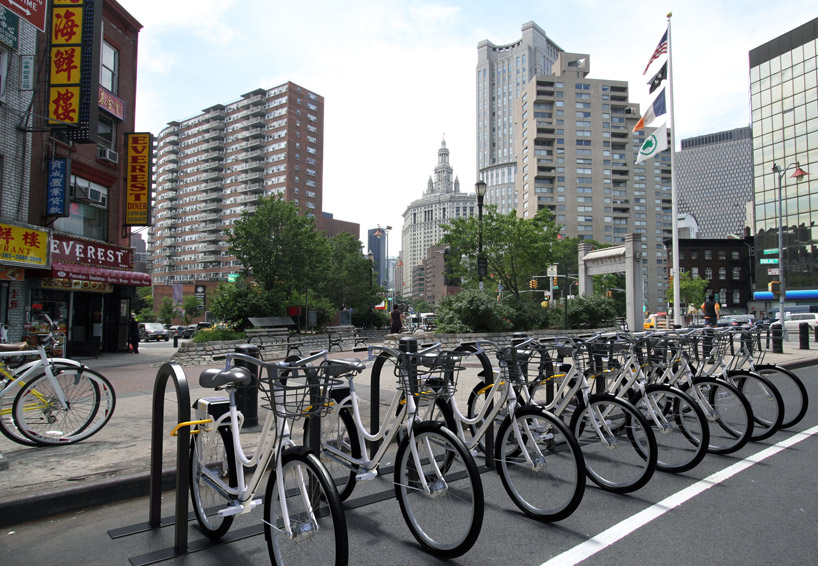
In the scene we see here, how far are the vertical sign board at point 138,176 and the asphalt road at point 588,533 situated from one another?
19156 mm

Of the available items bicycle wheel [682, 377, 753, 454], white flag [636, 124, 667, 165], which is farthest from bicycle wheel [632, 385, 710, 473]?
white flag [636, 124, 667, 165]

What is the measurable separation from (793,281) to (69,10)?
7576 cm

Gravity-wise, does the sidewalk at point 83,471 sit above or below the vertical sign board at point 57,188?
below

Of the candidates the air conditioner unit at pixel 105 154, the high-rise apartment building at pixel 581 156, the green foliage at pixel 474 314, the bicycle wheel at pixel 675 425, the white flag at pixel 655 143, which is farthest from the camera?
the high-rise apartment building at pixel 581 156

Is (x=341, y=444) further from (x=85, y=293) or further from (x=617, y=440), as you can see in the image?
(x=85, y=293)

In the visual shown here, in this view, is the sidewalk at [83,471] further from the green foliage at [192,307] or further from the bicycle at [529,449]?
the green foliage at [192,307]

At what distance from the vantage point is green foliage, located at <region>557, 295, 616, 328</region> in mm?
23609

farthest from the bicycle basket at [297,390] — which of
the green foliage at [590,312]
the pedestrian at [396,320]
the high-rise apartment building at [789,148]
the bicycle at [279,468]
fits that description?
the high-rise apartment building at [789,148]

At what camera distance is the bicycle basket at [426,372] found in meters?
3.53

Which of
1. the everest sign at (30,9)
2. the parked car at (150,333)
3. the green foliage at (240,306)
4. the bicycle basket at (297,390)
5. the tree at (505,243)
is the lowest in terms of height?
the parked car at (150,333)

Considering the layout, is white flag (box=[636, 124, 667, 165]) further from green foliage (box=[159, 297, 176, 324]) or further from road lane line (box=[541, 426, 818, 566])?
green foliage (box=[159, 297, 176, 324])

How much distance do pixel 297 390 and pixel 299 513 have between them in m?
0.67

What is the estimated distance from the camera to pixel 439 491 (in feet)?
10.6

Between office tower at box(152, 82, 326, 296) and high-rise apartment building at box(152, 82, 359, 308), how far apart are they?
0.22 meters
